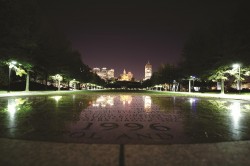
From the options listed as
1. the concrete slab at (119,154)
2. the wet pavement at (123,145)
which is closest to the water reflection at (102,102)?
the wet pavement at (123,145)

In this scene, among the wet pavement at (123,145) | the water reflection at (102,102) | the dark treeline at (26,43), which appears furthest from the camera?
the dark treeline at (26,43)

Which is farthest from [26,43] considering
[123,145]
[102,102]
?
[123,145]

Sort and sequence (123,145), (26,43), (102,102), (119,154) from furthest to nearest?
(26,43) < (102,102) < (123,145) < (119,154)

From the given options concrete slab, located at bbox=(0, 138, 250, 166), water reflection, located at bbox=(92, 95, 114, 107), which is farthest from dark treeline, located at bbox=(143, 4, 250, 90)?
concrete slab, located at bbox=(0, 138, 250, 166)

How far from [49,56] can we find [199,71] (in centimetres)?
3390

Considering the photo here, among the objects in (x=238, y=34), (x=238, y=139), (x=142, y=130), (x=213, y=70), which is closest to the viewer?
(x=238, y=139)

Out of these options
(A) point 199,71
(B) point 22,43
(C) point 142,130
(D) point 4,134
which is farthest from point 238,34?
(D) point 4,134

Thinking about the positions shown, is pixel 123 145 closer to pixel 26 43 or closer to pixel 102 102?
pixel 102 102

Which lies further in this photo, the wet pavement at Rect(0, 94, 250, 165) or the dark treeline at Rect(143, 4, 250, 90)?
the dark treeline at Rect(143, 4, 250, 90)

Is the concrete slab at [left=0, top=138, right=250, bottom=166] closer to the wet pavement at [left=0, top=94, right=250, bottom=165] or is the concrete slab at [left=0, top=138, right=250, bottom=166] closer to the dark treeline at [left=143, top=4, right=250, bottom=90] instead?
the wet pavement at [left=0, top=94, right=250, bottom=165]

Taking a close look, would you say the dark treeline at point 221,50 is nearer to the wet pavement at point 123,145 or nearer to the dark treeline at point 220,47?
the dark treeline at point 220,47

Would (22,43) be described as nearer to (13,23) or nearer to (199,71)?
(13,23)

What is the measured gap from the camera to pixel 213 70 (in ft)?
172

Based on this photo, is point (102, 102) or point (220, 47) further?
point (220, 47)
